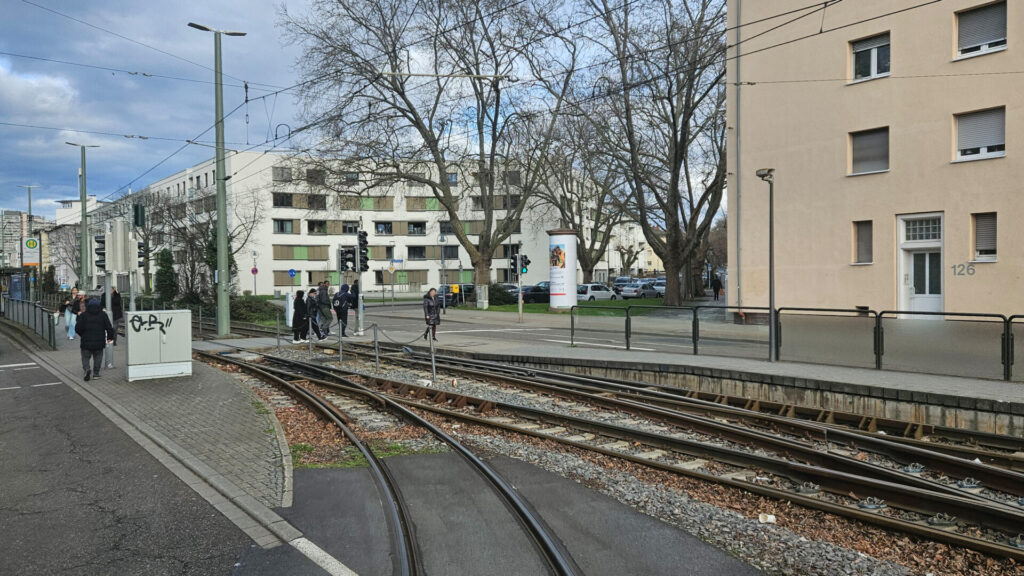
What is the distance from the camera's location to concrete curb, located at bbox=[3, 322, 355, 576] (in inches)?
198

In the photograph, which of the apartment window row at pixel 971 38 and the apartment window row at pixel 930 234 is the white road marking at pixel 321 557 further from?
the apartment window row at pixel 971 38

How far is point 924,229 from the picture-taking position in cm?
2150

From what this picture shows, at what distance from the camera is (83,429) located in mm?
9203

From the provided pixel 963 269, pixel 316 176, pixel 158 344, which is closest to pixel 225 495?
pixel 158 344

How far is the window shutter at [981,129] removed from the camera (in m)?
19.8

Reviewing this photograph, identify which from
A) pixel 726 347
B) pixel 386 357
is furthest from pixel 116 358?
pixel 726 347

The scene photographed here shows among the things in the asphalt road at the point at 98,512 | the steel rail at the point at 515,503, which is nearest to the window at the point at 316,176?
the steel rail at the point at 515,503

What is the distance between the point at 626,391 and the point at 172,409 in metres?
7.22

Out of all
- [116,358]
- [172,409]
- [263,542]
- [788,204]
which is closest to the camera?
[263,542]

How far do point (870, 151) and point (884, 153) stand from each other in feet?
1.43

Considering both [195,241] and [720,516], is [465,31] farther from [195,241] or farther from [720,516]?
[720,516]

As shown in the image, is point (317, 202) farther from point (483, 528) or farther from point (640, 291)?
point (640, 291)

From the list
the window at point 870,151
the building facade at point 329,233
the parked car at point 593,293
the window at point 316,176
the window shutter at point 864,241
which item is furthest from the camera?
the building facade at point 329,233

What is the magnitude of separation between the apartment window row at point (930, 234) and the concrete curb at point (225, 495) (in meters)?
20.9
